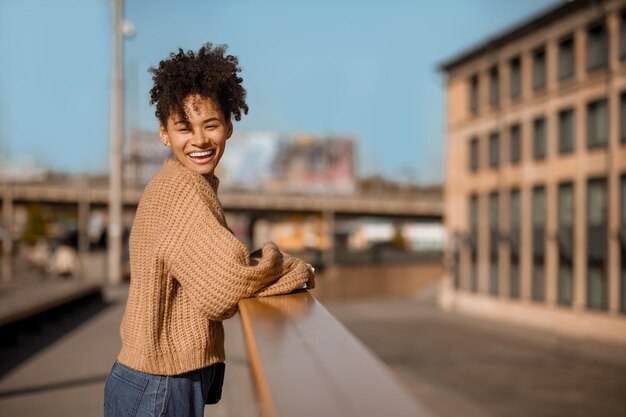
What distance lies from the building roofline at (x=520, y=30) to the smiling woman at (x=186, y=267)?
36.1 meters

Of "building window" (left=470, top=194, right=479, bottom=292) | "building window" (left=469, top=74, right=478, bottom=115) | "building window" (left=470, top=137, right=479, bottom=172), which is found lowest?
"building window" (left=470, top=194, right=479, bottom=292)

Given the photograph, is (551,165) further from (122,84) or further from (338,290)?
(338,290)

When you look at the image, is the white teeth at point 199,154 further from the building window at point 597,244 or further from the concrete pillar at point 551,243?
the concrete pillar at point 551,243

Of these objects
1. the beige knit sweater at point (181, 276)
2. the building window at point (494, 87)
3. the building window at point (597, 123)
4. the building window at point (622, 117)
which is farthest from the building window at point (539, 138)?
the beige knit sweater at point (181, 276)

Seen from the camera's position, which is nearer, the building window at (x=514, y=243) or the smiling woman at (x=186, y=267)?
Result: the smiling woman at (x=186, y=267)

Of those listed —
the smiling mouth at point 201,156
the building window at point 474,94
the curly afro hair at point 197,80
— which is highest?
the building window at point 474,94

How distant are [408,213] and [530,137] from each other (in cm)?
4243

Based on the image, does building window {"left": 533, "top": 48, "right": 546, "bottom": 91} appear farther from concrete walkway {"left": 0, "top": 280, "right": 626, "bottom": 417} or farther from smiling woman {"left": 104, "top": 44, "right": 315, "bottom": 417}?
smiling woman {"left": 104, "top": 44, "right": 315, "bottom": 417}

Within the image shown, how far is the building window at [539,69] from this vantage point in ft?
135

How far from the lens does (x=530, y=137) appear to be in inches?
1662

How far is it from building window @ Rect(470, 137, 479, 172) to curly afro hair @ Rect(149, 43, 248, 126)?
46569 millimetres

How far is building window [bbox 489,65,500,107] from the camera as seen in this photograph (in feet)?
150

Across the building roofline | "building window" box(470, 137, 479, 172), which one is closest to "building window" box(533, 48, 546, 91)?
the building roofline

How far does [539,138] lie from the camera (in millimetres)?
41781
